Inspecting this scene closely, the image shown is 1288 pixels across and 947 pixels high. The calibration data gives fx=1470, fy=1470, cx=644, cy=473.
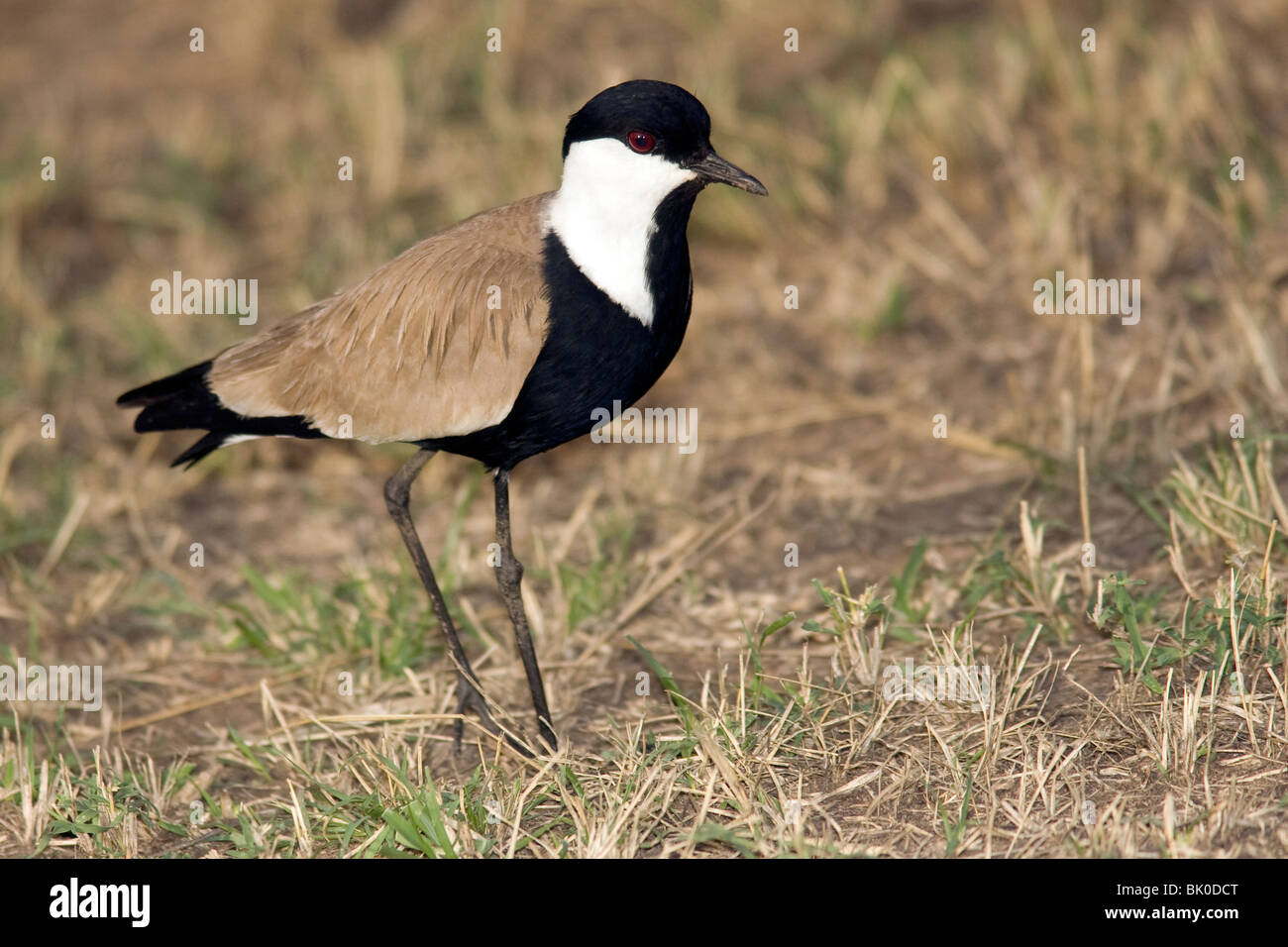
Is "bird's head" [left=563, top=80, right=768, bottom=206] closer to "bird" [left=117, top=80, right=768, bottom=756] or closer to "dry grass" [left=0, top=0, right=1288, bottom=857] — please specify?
"bird" [left=117, top=80, right=768, bottom=756]

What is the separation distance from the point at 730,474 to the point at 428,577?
184 cm

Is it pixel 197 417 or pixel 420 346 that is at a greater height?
pixel 420 346

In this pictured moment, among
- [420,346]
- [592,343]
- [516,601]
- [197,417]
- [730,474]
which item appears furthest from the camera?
[730,474]

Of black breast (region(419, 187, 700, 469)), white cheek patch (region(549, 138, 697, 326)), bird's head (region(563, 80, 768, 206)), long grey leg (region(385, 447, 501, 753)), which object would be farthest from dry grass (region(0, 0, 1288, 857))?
bird's head (region(563, 80, 768, 206))

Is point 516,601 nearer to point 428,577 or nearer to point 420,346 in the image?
point 428,577

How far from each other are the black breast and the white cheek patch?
3 cm

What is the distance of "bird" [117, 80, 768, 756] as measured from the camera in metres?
4.17

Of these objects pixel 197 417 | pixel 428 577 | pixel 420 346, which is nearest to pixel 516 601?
pixel 428 577

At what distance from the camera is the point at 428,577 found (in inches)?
185

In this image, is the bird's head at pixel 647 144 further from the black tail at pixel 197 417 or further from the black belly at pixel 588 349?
the black tail at pixel 197 417

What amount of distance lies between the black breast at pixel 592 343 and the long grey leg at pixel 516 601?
331 millimetres

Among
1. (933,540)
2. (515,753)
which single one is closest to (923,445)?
(933,540)
